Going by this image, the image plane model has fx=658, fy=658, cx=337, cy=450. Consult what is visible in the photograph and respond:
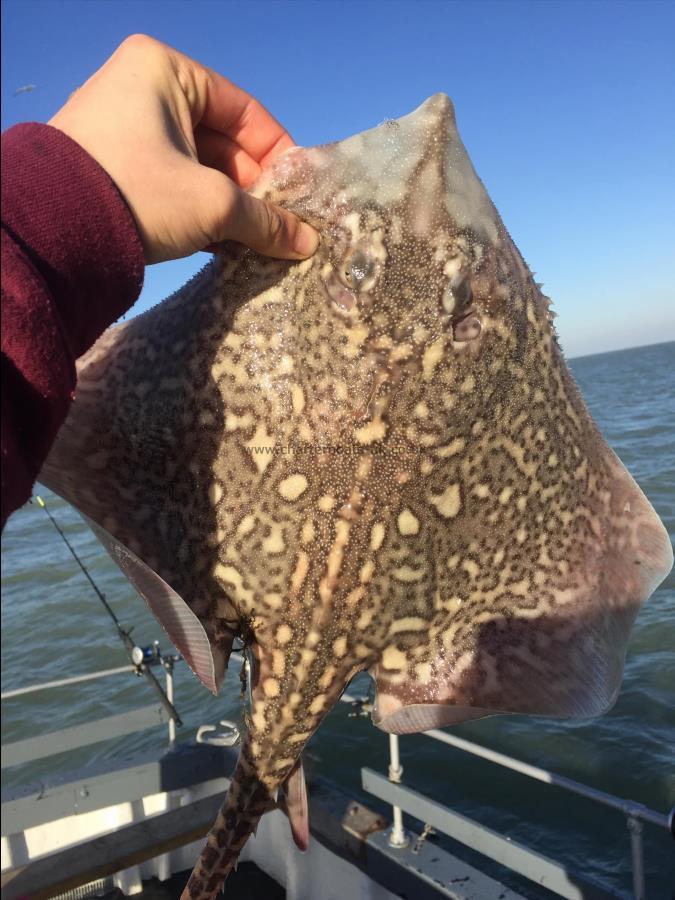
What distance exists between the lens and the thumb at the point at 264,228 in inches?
62.5

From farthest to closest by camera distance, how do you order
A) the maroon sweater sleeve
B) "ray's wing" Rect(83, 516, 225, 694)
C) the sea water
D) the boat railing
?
1. the sea water
2. the boat railing
3. "ray's wing" Rect(83, 516, 225, 694)
4. the maroon sweater sleeve

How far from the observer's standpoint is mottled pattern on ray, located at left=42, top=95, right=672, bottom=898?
190 cm

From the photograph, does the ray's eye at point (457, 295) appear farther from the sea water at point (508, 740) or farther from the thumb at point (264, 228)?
the sea water at point (508, 740)

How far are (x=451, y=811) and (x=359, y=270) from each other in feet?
12.7

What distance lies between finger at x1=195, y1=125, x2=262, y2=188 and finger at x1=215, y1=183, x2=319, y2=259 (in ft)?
1.08

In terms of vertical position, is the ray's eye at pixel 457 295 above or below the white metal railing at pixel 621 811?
above

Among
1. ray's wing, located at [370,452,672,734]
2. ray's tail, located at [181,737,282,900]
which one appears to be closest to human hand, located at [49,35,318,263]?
ray's wing, located at [370,452,672,734]

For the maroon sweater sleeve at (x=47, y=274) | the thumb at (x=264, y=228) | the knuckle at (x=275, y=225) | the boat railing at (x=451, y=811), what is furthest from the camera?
the boat railing at (x=451, y=811)

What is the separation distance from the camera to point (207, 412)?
6.48 ft

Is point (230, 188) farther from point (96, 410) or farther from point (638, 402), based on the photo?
point (638, 402)

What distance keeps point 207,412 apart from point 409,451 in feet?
2.02

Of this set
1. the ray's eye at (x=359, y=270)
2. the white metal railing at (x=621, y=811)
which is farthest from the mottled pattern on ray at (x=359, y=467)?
the white metal railing at (x=621, y=811)

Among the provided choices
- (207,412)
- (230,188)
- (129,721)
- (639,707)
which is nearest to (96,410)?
(207,412)

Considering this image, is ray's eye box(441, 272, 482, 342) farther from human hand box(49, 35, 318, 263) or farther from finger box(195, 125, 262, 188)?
finger box(195, 125, 262, 188)
